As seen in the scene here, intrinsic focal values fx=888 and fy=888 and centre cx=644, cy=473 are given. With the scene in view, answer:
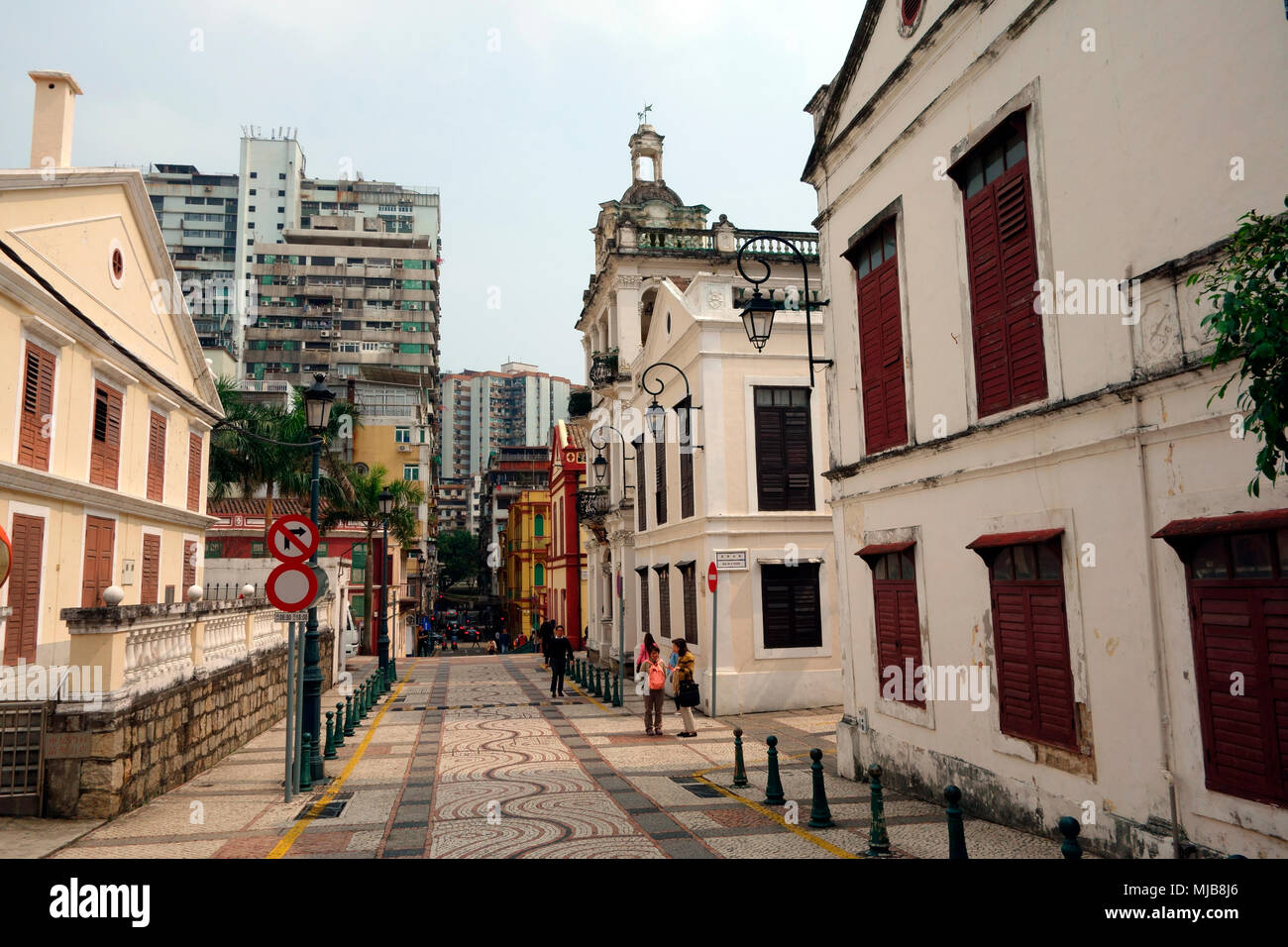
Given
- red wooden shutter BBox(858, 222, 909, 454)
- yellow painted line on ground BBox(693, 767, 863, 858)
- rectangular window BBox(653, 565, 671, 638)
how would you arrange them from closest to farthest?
yellow painted line on ground BBox(693, 767, 863, 858) < red wooden shutter BBox(858, 222, 909, 454) < rectangular window BBox(653, 565, 671, 638)

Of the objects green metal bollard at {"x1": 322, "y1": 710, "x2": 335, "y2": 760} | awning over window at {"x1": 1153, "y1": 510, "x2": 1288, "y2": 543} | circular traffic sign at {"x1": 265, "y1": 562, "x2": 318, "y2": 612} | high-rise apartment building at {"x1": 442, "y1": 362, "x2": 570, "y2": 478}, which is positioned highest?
high-rise apartment building at {"x1": 442, "y1": 362, "x2": 570, "y2": 478}

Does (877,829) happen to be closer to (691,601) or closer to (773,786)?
(773,786)

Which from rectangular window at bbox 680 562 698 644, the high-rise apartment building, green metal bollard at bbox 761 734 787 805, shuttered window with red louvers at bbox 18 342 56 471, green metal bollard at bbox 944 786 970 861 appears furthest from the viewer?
the high-rise apartment building

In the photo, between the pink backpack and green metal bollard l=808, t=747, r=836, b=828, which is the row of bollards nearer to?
green metal bollard l=808, t=747, r=836, b=828

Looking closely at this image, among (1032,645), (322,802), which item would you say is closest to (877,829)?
(1032,645)

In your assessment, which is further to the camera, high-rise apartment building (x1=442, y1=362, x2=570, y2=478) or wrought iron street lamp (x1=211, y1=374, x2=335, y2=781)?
high-rise apartment building (x1=442, y1=362, x2=570, y2=478)

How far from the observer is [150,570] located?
20.7 meters

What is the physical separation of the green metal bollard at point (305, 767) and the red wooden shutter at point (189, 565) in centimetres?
A: 1333

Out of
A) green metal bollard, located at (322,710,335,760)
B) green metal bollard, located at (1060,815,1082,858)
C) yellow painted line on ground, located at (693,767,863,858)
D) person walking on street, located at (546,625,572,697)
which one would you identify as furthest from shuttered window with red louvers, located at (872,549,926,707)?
person walking on street, located at (546,625,572,697)

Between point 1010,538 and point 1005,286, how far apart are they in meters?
2.63

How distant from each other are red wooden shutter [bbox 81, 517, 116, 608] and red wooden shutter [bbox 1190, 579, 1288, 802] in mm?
17533

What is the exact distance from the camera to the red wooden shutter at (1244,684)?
6.08 metres

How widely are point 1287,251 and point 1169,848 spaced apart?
4826 mm

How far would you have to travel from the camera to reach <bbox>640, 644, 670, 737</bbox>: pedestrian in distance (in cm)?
1641
